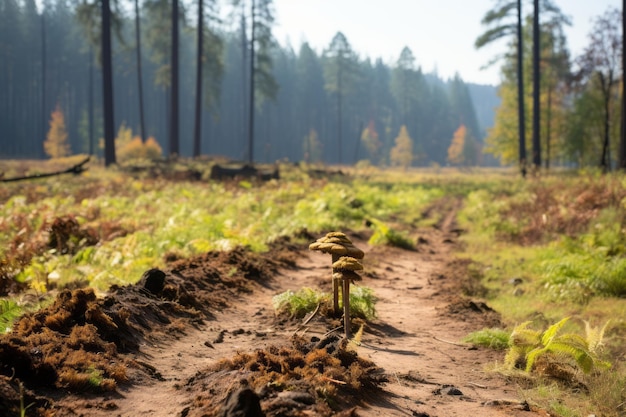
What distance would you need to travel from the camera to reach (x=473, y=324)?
20.1ft

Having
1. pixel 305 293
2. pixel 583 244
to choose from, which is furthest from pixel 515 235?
pixel 305 293

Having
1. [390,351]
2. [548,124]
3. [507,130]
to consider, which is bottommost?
[390,351]

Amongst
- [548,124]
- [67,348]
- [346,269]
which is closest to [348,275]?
[346,269]

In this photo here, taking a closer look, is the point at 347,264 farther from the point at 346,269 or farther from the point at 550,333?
the point at 550,333

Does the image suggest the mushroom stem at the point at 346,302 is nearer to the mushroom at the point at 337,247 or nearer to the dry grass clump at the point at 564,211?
the mushroom at the point at 337,247

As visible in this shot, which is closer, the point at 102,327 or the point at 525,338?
the point at 102,327

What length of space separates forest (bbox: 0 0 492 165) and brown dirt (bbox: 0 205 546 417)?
4071cm

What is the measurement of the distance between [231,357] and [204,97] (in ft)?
228

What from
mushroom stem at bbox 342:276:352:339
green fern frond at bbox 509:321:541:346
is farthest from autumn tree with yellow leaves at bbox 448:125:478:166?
mushroom stem at bbox 342:276:352:339

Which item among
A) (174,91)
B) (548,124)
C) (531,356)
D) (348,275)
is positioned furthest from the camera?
(548,124)

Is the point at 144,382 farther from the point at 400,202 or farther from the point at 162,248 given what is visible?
the point at 400,202

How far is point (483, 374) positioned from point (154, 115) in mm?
91597

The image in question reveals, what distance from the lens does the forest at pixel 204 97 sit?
74562 mm

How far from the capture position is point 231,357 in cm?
443
